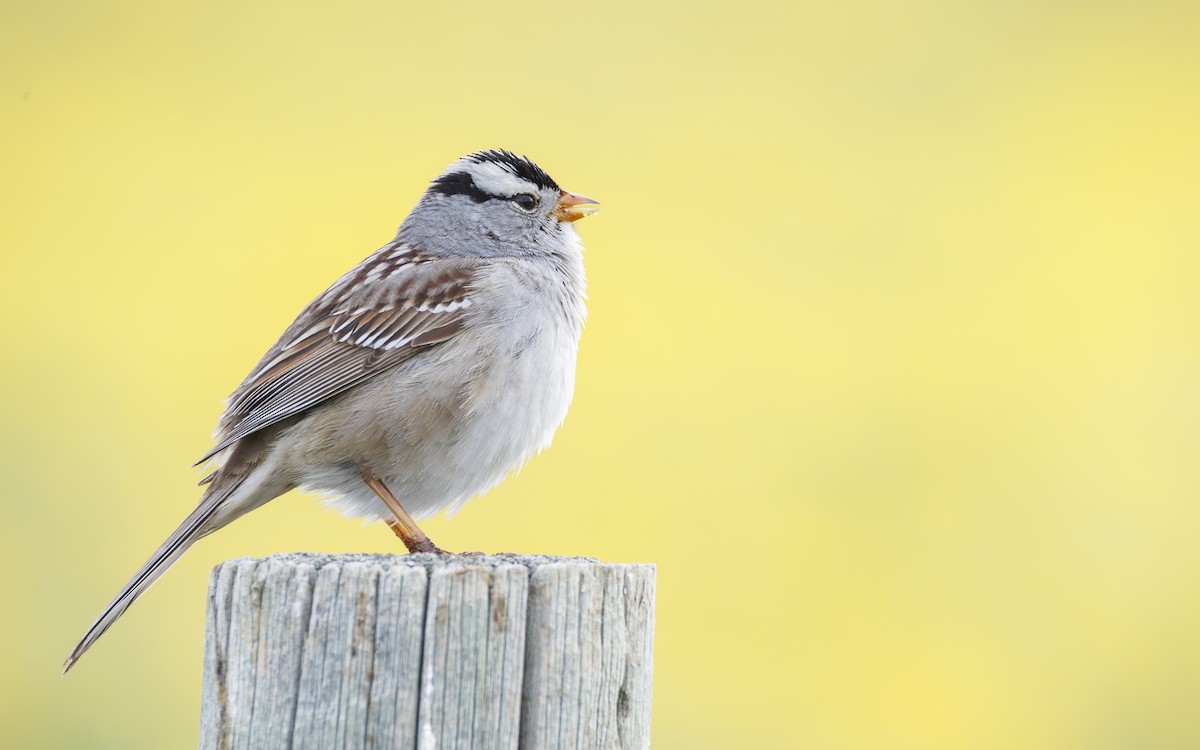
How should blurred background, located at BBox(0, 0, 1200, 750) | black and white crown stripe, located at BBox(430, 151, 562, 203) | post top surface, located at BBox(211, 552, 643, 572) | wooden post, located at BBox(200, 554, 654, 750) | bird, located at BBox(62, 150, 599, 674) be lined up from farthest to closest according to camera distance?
blurred background, located at BBox(0, 0, 1200, 750) → black and white crown stripe, located at BBox(430, 151, 562, 203) → bird, located at BBox(62, 150, 599, 674) → post top surface, located at BBox(211, 552, 643, 572) → wooden post, located at BBox(200, 554, 654, 750)

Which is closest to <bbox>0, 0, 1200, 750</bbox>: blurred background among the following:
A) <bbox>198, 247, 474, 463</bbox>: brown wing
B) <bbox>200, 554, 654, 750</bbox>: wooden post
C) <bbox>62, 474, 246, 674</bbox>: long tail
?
<bbox>198, 247, 474, 463</bbox>: brown wing

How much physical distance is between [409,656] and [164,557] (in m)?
1.97

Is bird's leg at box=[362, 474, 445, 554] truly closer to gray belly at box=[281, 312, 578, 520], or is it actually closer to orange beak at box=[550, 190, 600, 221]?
gray belly at box=[281, 312, 578, 520]

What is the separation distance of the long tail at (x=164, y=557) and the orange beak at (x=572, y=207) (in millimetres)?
2108

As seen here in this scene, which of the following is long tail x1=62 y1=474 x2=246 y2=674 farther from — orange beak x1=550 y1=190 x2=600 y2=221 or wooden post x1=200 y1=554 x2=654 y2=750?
orange beak x1=550 y1=190 x2=600 y2=221

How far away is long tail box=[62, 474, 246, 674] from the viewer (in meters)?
4.29

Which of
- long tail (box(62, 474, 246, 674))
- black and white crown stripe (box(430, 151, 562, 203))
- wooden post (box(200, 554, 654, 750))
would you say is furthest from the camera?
black and white crown stripe (box(430, 151, 562, 203))

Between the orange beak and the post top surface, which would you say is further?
the orange beak

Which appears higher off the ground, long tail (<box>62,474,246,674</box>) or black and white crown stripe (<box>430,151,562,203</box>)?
black and white crown stripe (<box>430,151,562,203</box>)

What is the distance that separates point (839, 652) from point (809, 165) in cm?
518

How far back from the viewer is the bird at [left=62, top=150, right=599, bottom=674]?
18.1ft

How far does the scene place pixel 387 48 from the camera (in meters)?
12.8

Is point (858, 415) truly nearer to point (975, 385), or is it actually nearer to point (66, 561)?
point (975, 385)

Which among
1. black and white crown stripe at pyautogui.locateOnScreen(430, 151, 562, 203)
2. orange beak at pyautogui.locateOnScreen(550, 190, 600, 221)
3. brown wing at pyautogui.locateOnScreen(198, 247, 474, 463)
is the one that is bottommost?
brown wing at pyautogui.locateOnScreen(198, 247, 474, 463)
